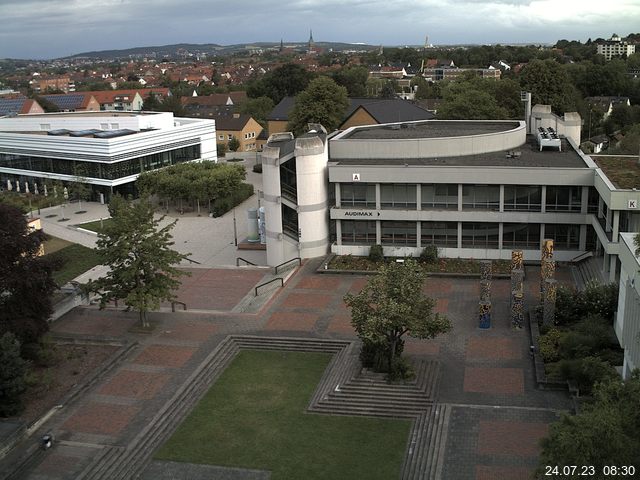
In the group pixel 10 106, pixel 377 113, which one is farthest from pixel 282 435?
pixel 10 106

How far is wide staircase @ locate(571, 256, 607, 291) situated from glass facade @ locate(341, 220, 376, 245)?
35.9 feet

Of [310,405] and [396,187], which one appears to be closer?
[310,405]

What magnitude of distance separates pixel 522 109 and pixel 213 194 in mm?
38231

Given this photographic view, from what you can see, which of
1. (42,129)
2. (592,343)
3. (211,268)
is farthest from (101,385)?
(42,129)

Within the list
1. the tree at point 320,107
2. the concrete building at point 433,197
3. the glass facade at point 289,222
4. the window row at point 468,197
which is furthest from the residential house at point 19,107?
the window row at point 468,197

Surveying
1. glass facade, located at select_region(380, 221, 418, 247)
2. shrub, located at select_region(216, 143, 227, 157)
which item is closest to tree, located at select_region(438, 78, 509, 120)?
shrub, located at select_region(216, 143, 227, 157)

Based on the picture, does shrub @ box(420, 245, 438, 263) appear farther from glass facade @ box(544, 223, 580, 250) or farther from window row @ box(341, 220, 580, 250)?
glass facade @ box(544, 223, 580, 250)

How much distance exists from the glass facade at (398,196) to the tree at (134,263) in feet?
44.5

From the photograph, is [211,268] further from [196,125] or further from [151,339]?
[196,125]

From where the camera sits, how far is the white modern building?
62406 mm

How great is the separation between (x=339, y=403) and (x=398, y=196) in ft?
57.2

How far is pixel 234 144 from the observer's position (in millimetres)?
88125

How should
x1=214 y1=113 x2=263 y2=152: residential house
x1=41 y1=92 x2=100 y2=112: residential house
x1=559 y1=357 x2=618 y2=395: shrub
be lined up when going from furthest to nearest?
1. x1=41 y1=92 x2=100 y2=112: residential house
2. x1=214 y1=113 x2=263 y2=152: residential house
3. x1=559 y1=357 x2=618 y2=395: shrub

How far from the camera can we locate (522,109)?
77188 millimetres
